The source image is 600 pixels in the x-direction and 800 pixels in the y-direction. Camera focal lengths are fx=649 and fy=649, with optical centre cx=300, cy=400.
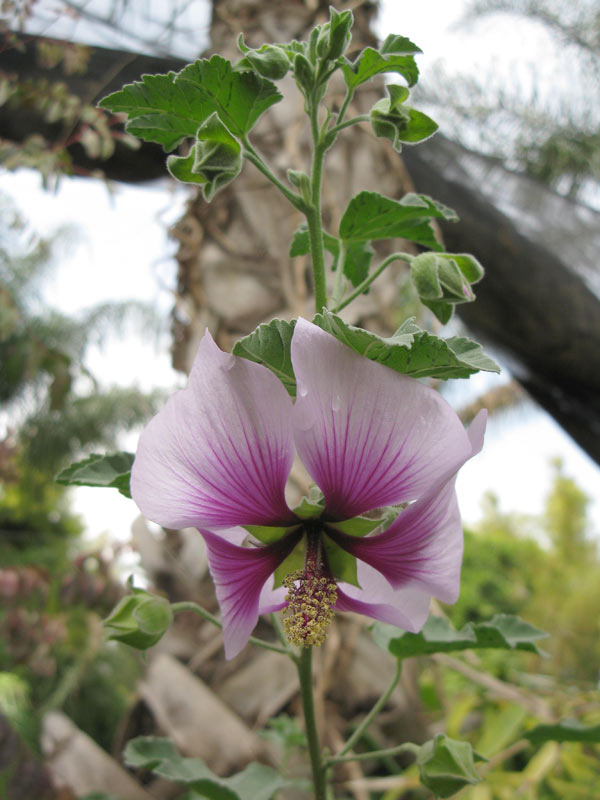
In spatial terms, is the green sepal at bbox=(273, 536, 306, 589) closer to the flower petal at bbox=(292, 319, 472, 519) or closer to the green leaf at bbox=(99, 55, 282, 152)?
the flower petal at bbox=(292, 319, 472, 519)

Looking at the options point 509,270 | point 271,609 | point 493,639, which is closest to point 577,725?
point 493,639

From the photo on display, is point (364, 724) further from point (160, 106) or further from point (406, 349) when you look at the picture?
point (160, 106)

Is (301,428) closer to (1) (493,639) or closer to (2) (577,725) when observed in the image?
(1) (493,639)

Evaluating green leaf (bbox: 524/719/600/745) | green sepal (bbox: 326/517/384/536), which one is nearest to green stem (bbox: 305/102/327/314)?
green sepal (bbox: 326/517/384/536)

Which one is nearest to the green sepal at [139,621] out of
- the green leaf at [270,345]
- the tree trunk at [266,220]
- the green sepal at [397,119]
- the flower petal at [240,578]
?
the flower petal at [240,578]

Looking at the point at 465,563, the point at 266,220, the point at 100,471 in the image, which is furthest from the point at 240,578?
the point at 465,563

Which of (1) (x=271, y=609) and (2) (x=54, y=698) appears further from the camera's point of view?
(2) (x=54, y=698)
